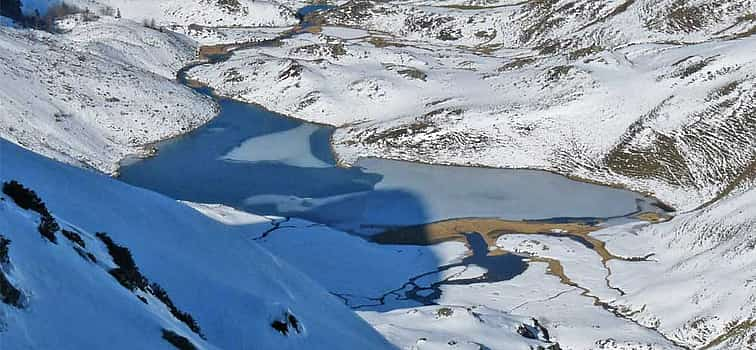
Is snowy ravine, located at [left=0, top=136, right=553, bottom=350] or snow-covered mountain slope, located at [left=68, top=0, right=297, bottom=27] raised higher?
snowy ravine, located at [left=0, top=136, right=553, bottom=350]

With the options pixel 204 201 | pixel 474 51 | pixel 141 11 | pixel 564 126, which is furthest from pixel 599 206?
pixel 141 11

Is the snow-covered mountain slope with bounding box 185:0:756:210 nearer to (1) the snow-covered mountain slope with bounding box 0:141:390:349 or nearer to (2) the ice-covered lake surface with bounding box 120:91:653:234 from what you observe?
(2) the ice-covered lake surface with bounding box 120:91:653:234

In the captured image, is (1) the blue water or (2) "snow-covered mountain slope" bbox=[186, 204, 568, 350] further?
(1) the blue water

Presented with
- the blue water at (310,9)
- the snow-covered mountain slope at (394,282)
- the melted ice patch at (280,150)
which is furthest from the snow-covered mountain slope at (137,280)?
the blue water at (310,9)

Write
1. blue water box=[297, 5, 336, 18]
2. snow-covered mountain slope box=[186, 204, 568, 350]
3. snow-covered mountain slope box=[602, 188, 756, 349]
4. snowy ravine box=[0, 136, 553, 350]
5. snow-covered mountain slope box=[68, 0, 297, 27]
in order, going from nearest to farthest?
snowy ravine box=[0, 136, 553, 350] < snow-covered mountain slope box=[186, 204, 568, 350] < snow-covered mountain slope box=[602, 188, 756, 349] < snow-covered mountain slope box=[68, 0, 297, 27] < blue water box=[297, 5, 336, 18]

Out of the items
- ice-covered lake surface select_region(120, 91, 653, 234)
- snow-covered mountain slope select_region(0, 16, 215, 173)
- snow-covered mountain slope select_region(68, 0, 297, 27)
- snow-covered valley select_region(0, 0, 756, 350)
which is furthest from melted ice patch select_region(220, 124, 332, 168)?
snow-covered mountain slope select_region(68, 0, 297, 27)

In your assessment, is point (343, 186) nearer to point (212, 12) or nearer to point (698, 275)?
point (698, 275)

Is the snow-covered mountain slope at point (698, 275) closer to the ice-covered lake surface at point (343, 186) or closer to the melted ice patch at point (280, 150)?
the ice-covered lake surface at point (343, 186)

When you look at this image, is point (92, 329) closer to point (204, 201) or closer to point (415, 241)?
point (415, 241)
